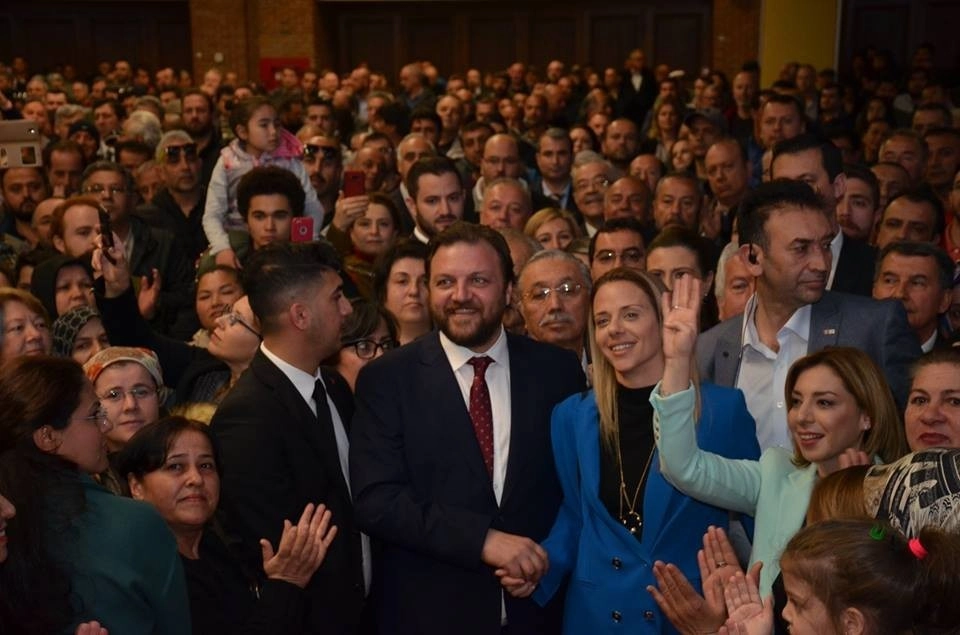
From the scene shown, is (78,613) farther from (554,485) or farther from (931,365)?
(931,365)

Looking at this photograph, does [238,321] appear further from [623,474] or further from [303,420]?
[623,474]

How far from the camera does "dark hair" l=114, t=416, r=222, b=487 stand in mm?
3111

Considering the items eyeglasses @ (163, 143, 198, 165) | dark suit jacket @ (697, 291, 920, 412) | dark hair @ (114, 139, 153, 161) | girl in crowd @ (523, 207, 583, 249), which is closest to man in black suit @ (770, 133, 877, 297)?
dark suit jacket @ (697, 291, 920, 412)

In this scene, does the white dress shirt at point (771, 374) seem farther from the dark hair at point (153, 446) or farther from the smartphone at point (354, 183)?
the smartphone at point (354, 183)

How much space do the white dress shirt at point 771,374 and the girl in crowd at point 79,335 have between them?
7.67ft

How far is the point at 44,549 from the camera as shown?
2412 mm

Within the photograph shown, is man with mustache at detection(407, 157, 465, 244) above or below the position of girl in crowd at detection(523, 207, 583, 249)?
above

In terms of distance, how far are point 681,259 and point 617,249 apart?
0.44 meters

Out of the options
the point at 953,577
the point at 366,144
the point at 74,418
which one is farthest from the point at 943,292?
the point at 366,144

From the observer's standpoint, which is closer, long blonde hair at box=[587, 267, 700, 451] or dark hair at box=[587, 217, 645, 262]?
long blonde hair at box=[587, 267, 700, 451]

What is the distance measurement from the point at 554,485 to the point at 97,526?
4.27 feet

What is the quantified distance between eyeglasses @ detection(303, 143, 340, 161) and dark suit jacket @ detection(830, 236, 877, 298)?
378cm

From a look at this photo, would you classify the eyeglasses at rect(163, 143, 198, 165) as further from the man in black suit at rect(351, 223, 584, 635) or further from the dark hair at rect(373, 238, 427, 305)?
the man in black suit at rect(351, 223, 584, 635)

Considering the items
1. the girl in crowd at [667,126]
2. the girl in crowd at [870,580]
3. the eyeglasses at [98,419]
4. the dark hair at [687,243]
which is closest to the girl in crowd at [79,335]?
the eyeglasses at [98,419]
